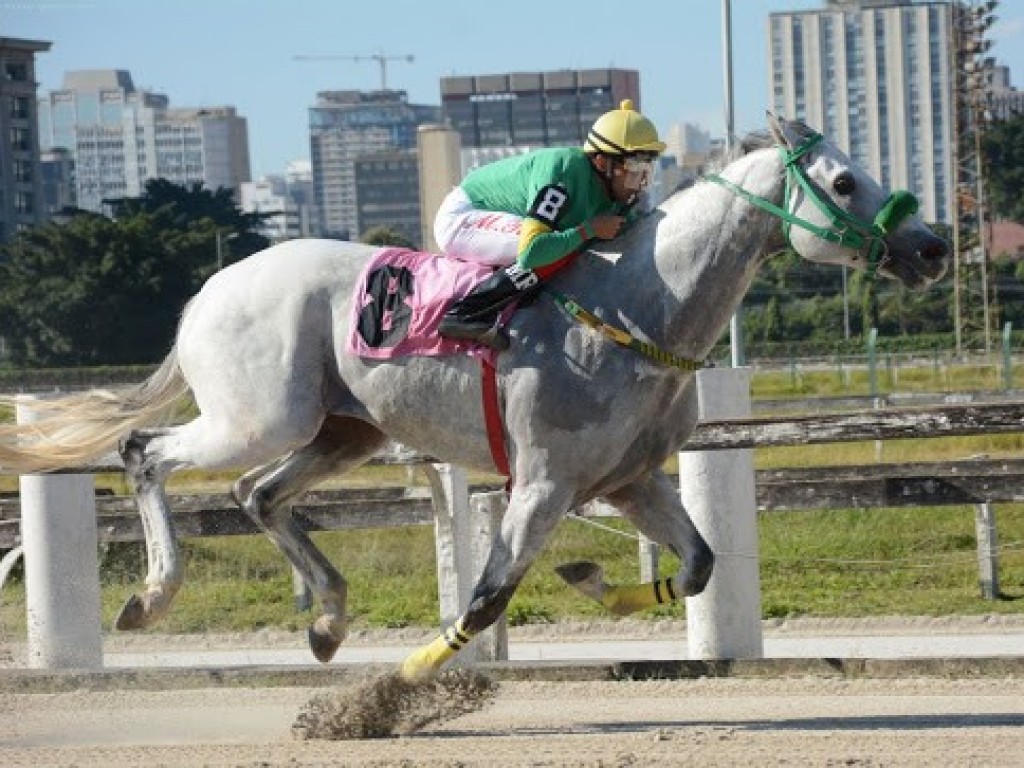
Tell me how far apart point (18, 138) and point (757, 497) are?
363 ft

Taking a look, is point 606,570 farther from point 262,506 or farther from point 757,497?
point 262,506

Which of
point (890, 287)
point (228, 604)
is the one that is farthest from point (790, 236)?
point (890, 287)

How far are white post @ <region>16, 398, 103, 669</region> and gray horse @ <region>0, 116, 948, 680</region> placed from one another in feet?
3.74

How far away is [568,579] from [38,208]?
375 ft

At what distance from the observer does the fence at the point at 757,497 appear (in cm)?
875

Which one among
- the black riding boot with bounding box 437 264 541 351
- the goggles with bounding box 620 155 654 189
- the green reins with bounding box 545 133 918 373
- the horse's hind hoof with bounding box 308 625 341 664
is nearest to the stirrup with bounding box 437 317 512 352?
the black riding boot with bounding box 437 264 541 351

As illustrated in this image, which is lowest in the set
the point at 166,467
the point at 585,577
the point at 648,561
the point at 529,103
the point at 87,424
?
the point at 648,561

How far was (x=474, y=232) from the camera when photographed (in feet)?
25.8

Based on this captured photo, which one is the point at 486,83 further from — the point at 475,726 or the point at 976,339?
the point at 475,726

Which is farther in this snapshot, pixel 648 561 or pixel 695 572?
pixel 648 561

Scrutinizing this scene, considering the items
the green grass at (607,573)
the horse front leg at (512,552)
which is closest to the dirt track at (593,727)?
the horse front leg at (512,552)

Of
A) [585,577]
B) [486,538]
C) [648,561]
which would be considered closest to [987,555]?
[648,561]

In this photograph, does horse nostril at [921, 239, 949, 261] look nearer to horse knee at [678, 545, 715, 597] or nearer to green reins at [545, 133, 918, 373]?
green reins at [545, 133, 918, 373]

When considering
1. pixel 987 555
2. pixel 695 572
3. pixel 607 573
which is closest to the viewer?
pixel 695 572
